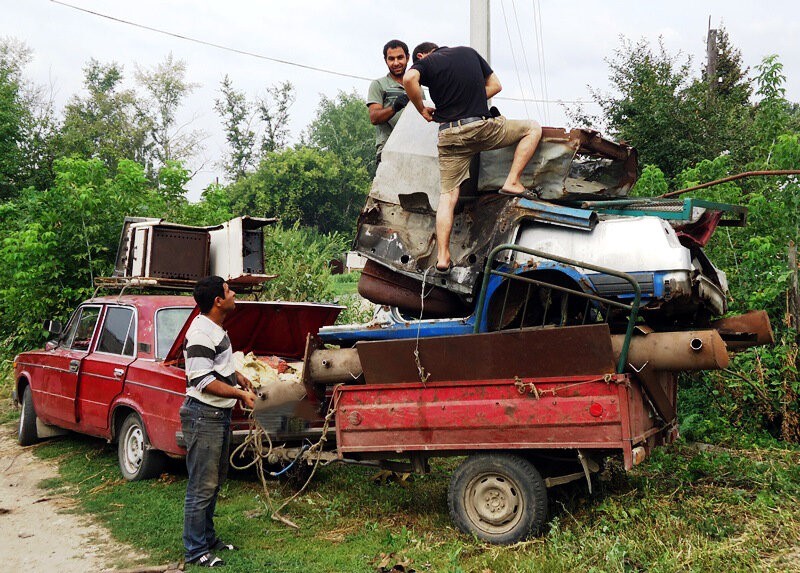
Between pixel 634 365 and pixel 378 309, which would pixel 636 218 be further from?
pixel 378 309

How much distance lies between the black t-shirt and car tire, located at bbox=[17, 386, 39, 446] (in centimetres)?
619

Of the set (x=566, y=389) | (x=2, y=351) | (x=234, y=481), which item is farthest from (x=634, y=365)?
(x=2, y=351)

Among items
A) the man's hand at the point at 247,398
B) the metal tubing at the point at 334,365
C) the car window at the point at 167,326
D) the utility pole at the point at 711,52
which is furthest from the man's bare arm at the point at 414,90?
the utility pole at the point at 711,52

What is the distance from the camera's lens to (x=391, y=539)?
16.9 ft

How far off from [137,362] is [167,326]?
0.46m

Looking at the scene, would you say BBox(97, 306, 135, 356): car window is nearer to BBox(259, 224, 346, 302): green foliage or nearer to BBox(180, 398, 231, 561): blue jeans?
BBox(180, 398, 231, 561): blue jeans

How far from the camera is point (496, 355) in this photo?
5.05 metres

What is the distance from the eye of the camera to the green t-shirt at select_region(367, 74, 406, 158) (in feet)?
22.3

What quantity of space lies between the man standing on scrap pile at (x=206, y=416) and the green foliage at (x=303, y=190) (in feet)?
136

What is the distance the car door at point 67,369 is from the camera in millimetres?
8008

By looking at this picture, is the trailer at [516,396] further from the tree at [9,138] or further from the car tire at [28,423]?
the tree at [9,138]

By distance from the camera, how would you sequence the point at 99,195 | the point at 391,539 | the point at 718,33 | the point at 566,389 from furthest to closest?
1. the point at 718,33
2. the point at 99,195
3. the point at 391,539
4. the point at 566,389

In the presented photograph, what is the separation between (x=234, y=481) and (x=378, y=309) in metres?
2.28

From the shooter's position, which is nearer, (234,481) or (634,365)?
(634,365)
